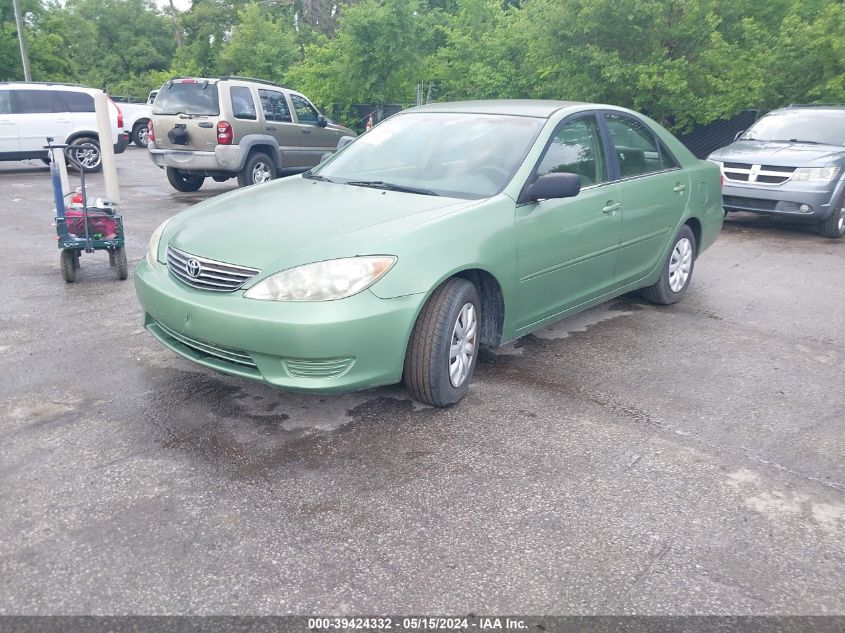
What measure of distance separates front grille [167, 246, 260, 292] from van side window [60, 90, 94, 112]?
13692 mm

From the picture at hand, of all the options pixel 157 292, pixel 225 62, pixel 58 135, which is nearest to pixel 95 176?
pixel 58 135

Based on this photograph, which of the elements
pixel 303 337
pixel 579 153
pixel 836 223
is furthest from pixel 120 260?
pixel 836 223

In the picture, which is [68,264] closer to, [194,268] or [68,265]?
[68,265]

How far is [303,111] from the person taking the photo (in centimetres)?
1348

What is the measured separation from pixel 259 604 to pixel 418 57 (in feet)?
61.6

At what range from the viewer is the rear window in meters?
11.9

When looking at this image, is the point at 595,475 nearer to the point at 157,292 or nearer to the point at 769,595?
the point at 769,595

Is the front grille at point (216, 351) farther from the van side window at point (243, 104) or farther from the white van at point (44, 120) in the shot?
the white van at point (44, 120)

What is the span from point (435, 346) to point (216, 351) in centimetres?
109

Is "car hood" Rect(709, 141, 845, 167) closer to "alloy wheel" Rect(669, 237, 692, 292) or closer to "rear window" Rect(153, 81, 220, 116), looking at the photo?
"alloy wheel" Rect(669, 237, 692, 292)

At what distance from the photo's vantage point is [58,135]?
15.5 meters

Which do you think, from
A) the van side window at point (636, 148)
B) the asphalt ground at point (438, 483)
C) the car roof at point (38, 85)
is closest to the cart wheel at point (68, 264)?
the asphalt ground at point (438, 483)

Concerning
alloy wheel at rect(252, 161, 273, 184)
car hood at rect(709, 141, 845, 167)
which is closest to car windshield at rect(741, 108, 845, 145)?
car hood at rect(709, 141, 845, 167)

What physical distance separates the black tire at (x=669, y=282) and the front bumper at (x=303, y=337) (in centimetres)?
298
